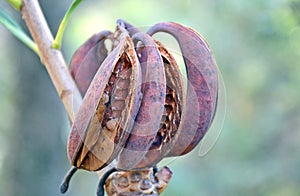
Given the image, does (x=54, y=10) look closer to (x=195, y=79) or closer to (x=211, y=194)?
(x=195, y=79)

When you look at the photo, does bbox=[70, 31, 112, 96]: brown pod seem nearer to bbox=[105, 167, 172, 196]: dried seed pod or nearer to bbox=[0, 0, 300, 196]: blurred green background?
bbox=[105, 167, 172, 196]: dried seed pod

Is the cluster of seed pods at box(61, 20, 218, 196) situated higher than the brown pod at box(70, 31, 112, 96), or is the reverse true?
the brown pod at box(70, 31, 112, 96)

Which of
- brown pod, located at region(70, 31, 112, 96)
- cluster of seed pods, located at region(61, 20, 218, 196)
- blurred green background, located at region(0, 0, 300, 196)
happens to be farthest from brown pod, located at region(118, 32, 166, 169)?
blurred green background, located at region(0, 0, 300, 196)

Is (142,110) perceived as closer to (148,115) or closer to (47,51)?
(148,115)

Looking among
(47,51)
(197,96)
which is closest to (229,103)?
(47,51)

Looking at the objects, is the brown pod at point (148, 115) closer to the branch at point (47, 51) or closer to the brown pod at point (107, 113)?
the brown pod at point (107, 113)

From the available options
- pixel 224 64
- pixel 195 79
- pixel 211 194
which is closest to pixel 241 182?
pixel 211 194

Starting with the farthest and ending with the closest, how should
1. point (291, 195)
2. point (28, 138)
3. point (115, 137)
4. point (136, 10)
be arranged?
point (136, 10) → point (291, 195) → point (28, 138) → point (115, 137)
